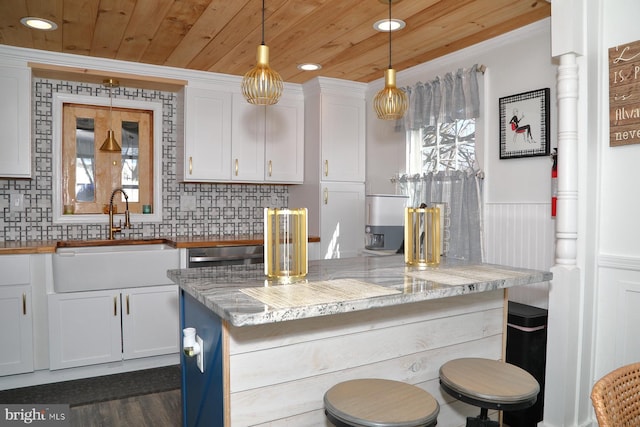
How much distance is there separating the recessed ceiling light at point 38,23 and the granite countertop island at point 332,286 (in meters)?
1.93

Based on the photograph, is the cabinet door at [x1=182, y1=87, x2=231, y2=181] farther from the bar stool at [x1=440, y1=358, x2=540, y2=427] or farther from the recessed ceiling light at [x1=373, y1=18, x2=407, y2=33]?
the bar stool at [x1=440, y1=358, x2=540, y2=427]

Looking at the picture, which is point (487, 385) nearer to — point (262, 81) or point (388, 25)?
point (262, 81)

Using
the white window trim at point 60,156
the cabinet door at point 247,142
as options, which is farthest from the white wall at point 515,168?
the white window trim at point 60,156

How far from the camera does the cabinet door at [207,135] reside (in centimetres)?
385

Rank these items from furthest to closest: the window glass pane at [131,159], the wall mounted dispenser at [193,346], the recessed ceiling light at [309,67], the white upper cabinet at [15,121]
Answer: the window glass pane at [131,159], the recessed ceiling light at [309,67], the white upper cabinet at [15,121], the wall mounted dispenser at [193,346]

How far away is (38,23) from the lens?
278 cm

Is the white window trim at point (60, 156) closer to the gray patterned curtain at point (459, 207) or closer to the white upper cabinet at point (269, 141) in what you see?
the white upper cabinet at point (269, 141)

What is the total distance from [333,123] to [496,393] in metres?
3.02

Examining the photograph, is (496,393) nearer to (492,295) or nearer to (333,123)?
(492,295)

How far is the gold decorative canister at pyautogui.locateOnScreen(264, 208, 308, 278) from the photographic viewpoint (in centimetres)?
173

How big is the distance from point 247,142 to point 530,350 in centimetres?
276

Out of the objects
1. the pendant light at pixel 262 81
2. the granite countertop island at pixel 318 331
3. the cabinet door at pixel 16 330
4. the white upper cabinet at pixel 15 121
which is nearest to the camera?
the granite countertop island at pixel 318 331

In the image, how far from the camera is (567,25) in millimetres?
2201

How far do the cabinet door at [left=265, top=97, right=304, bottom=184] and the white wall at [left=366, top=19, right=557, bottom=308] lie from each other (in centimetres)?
150
